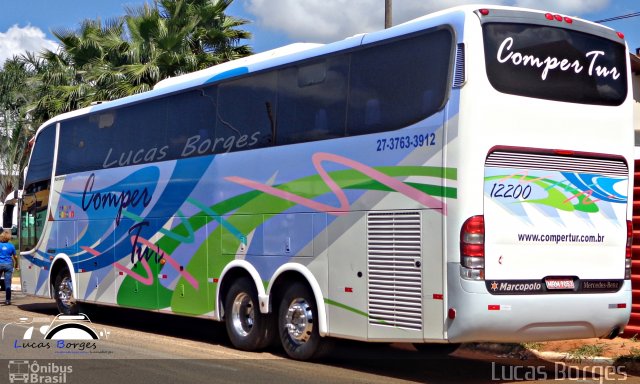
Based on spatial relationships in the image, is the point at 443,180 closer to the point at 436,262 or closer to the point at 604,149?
the point at 436,262

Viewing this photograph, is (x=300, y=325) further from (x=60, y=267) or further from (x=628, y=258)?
(x=60, y=267)

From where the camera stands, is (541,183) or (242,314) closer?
(541,183)

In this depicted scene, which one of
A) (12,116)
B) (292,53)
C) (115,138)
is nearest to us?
(292,53)

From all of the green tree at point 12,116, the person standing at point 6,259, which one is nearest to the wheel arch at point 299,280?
the person standing at point 6,259

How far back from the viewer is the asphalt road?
35.5 ft

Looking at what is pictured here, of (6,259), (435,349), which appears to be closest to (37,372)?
(435,349)

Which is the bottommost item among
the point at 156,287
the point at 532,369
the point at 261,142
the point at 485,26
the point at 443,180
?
the point at 532,369

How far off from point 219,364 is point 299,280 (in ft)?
5.19

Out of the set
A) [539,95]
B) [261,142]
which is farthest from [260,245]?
[539,95]

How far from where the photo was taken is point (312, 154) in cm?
1222

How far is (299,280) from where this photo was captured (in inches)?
495

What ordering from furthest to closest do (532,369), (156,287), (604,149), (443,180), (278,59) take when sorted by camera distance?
(156,287) < (278,59) < (532,369) < (604,149) < (443,180)

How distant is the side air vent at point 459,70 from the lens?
1012cm

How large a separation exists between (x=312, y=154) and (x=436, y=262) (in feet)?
8.92
